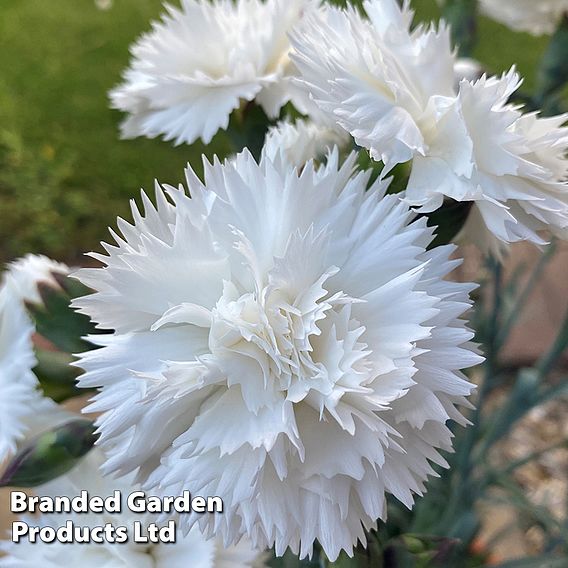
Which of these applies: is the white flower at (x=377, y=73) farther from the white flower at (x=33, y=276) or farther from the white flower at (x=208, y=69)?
the white flower at (x=33, y=276)

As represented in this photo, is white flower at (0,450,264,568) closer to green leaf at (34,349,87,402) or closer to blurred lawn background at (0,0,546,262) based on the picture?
green leaf at (34,349,87,402)

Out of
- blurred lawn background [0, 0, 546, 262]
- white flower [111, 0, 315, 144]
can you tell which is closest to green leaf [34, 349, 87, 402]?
white flower [111, 0, 315, 144]

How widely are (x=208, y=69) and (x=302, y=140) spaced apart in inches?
3.2

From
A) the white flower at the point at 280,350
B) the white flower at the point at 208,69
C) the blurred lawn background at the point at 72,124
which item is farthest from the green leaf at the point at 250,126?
the blurred lawn background at the point at 72,124

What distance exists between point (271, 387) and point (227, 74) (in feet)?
0.63

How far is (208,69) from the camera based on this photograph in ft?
1.23

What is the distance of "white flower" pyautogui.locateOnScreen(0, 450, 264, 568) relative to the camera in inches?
13.5

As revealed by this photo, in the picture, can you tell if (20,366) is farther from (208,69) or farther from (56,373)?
(208,69)

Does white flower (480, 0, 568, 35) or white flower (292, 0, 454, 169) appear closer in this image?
white flower (292, 0, 454, 169)

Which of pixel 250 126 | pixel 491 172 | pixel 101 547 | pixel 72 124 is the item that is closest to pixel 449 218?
pixel 491 172

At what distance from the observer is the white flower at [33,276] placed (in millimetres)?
348

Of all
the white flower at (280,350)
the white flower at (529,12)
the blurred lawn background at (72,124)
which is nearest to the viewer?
the white flower at (280,350)

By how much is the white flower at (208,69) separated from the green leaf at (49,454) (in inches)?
6.0

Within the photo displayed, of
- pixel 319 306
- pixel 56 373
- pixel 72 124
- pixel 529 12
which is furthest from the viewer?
pixel 72 124
